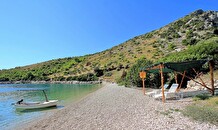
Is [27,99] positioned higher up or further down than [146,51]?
further down

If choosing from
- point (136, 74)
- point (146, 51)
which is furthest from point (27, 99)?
point (146, 51)

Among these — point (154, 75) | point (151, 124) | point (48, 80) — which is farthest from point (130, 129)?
point (48, 80)

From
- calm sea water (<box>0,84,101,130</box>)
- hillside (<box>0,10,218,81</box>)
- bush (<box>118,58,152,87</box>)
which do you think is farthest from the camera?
hillside (<box>0,10,218,81</box>)

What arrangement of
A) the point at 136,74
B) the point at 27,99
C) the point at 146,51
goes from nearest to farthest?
the point at 27,99
the point at 136,74
the point at 146,51

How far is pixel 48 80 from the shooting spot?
92375 millimetres

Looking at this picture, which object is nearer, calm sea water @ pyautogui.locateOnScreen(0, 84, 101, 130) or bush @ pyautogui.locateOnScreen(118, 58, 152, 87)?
calm sea water @ pyautogui.locateOnScreen(0, 84, 101, 130)

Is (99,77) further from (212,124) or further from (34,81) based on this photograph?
(212,124)

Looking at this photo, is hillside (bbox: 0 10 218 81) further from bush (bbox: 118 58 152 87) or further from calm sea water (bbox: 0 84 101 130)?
bush (bbox: 118 58 152 87)

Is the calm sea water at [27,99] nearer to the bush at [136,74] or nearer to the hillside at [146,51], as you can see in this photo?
the bush at [136,74]

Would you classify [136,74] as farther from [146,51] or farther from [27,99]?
[146,51]

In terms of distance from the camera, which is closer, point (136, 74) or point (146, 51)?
point (136, 74)

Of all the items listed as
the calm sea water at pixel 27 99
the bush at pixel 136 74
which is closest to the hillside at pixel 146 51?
the calm sea water at pixel 27 99

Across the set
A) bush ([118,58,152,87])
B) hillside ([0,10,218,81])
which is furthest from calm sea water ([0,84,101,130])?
hillside ([0,10,218,81])

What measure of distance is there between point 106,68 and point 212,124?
233ft
